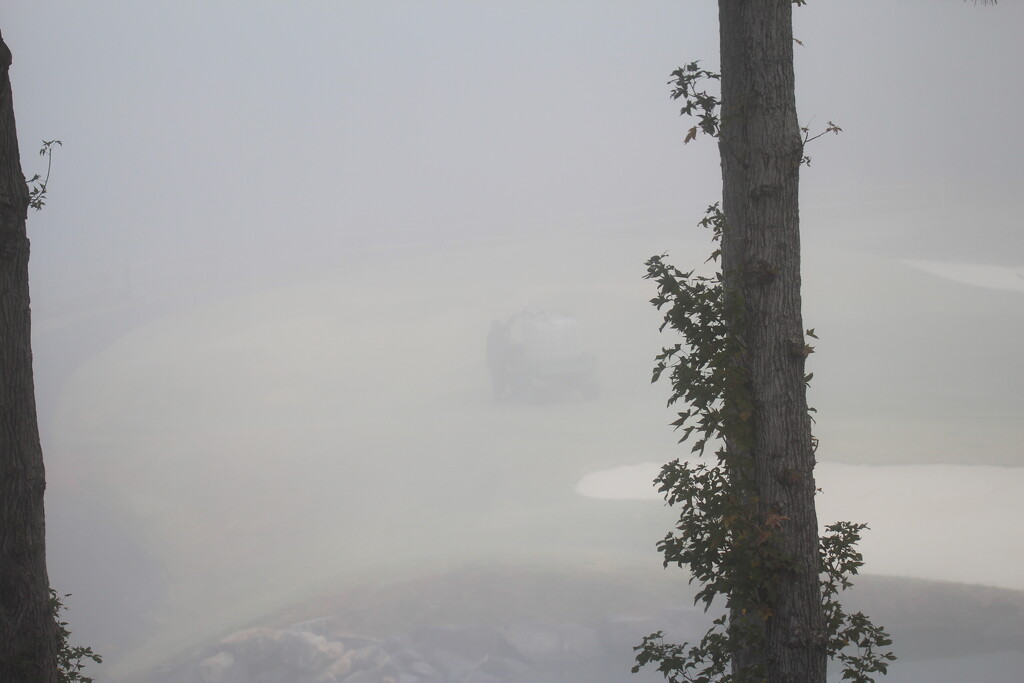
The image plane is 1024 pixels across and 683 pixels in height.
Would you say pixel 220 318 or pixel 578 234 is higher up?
pixel 578 234

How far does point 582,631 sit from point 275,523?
2997mm

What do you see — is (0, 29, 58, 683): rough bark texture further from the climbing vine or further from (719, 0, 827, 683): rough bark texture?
(719, 0, 827, 683): rough bark texture

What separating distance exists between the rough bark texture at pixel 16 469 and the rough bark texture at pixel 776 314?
2.42m

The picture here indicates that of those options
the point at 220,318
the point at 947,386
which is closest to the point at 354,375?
the point at 220,318

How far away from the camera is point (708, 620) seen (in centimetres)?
817

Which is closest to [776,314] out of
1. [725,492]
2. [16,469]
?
[725,492]

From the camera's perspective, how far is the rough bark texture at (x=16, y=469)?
312 cm

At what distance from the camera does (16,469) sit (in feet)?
10.3

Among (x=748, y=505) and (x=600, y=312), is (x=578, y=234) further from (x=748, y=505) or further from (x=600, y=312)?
(x=748, y=505)

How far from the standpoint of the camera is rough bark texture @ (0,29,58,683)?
3.12 meters

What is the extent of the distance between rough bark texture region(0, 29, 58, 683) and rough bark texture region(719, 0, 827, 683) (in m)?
2.42

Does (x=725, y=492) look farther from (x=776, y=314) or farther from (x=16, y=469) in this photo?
(x=16, y=469)

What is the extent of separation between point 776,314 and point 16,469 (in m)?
2.59

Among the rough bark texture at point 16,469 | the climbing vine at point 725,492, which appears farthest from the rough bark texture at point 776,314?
the rough bark texture at point 16,469
